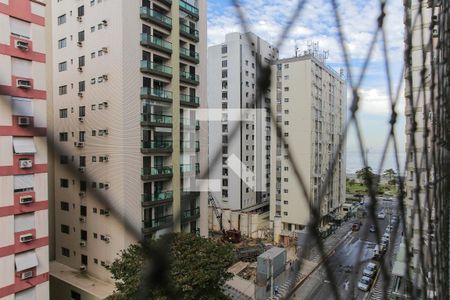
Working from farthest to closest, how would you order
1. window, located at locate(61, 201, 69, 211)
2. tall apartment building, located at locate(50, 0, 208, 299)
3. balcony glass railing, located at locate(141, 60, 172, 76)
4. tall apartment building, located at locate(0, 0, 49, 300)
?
window, located at locate(61, 201, 69, 211) < balcony glass railing, located at locate(141, 60, 172, 76) < tall apartment building, located at locate(50, 0, 208, 299) < tall apartment building, located at locate(0, 0, 49, 300)

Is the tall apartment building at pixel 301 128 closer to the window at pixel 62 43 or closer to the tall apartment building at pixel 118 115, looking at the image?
the tall apartment building at pixel 118 115

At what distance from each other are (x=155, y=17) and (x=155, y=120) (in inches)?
44.2

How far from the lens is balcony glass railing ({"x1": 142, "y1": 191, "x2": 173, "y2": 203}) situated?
345 cm

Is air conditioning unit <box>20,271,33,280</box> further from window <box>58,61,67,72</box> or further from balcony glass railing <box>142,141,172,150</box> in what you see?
window <box>58,61,67,72</box>

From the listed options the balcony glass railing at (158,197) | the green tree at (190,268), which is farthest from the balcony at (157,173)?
the green tree at (190,268)

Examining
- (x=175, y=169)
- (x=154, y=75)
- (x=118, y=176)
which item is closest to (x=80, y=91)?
(x=154, y=75)

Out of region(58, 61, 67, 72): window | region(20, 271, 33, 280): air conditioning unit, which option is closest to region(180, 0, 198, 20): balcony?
region(58, 61, 67, 72): window

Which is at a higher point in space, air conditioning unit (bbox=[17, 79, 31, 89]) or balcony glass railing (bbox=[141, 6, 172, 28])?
balcony glass railing (bbox=[141, 6, 172, 28])

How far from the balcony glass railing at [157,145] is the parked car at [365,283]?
2857 millimetres

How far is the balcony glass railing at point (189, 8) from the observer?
3.91m

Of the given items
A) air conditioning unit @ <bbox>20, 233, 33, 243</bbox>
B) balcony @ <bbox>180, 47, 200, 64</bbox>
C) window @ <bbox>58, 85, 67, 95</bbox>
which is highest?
balcony @ <bbox>180, 47, 200, 64</bbox>

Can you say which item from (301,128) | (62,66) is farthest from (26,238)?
(301,128)

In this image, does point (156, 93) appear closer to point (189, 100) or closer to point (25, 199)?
point (189, 100)

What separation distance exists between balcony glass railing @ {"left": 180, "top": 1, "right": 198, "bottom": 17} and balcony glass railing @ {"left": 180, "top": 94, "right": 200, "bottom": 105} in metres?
1.03
